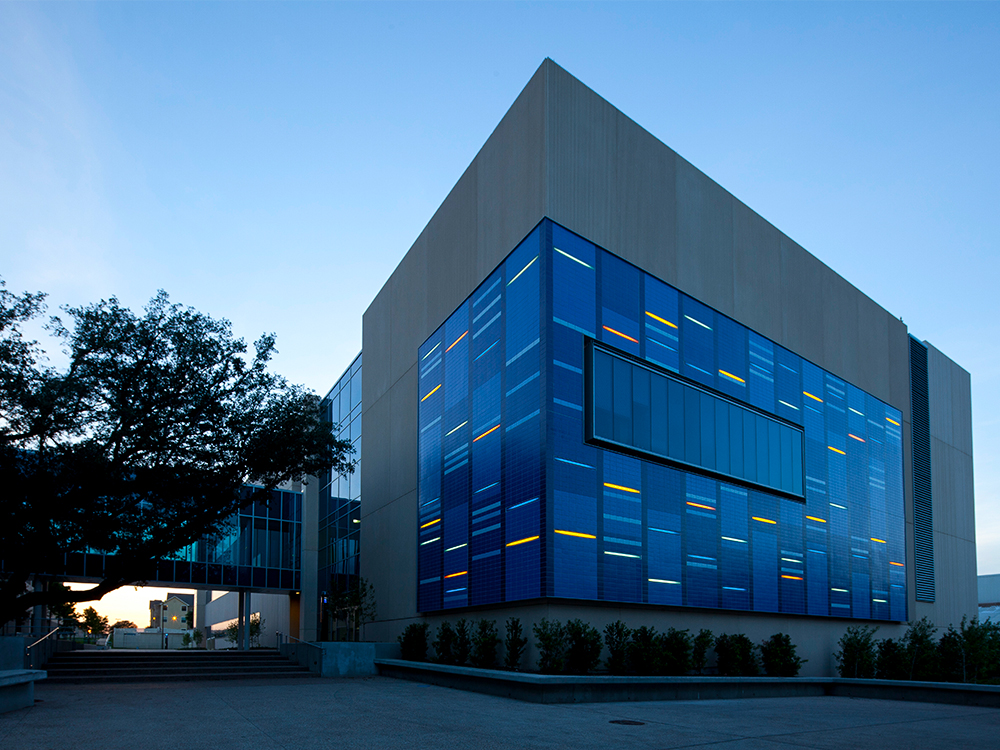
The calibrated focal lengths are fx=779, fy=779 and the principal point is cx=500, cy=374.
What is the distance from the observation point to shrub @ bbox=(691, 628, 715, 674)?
21.0 metres

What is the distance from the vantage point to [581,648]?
18.2 metres

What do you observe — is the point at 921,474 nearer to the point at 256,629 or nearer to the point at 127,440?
the point at 127,440

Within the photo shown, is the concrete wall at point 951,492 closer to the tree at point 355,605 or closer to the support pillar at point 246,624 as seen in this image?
the tree at point 355,605

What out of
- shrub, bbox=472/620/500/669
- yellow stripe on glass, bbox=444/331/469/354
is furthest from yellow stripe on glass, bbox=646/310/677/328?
shrub, bbox=472/620/500/669

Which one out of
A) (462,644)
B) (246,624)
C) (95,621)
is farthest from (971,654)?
(95,621)

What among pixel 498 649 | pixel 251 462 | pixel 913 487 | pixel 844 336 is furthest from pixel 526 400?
pixel 913 487

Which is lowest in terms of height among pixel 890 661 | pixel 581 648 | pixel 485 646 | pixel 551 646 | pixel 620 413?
pixel 890 661

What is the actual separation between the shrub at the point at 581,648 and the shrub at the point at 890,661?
45.1 feet

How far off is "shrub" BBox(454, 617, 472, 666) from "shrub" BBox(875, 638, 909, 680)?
15.0 m

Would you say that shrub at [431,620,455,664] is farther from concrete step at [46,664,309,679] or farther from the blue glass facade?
concrete step at [46,664,309,679]

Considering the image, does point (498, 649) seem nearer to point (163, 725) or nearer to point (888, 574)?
point (163, 725)

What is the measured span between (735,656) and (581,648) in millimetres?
6294

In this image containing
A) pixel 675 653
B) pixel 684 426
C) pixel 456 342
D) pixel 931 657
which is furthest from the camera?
pixel 931 657

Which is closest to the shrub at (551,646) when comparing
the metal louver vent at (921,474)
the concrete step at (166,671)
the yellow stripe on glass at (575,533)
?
the yellow stripe on glass at (575,533)
